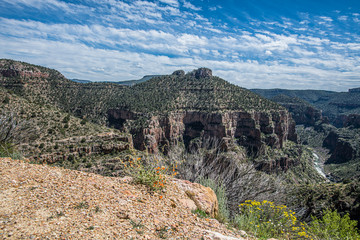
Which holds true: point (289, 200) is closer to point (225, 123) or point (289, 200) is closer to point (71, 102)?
point (225, 123)

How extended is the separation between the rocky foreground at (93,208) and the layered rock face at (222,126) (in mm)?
49387

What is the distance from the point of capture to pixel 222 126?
5862cm

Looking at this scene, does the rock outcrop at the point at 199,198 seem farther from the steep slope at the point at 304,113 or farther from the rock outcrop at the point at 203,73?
the steep slope at the point at 304,113

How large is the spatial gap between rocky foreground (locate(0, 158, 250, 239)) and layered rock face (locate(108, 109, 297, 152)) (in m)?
49.4

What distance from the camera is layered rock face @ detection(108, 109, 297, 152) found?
2293 inches

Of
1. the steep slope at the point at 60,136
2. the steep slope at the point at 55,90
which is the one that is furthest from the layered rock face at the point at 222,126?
the steep slope at the point at 60,136

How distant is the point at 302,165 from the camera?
58.7 metres

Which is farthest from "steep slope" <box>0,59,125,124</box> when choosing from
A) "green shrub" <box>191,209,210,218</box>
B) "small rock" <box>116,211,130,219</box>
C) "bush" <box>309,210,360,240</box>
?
"bush" <box>309,210,360,240</box>

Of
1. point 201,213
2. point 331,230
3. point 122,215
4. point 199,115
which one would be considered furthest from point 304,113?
point 122,215

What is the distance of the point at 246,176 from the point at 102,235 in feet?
23.6

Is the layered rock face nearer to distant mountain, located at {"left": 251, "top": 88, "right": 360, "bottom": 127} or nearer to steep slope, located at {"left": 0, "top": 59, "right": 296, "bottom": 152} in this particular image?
steep slope, located at {"left": 0, "top": 59, "right": 296, "bottom": 152}

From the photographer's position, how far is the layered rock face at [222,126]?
5825 cm

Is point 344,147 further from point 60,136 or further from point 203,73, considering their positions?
point 60,136

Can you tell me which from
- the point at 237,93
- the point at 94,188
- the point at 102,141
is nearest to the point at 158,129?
the point at 102,141
